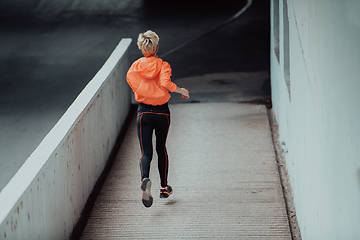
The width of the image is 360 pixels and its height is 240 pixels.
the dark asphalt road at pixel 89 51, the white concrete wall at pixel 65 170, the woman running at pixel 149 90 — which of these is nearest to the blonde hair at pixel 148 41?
the woman running at pixel 149 90

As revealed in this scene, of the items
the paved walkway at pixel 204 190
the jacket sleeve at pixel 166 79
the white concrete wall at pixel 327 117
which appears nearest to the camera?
the white concrete wall at pixel 327 117

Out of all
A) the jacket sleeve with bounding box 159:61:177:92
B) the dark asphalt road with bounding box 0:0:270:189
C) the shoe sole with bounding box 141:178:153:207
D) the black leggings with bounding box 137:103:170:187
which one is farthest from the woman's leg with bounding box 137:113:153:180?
the dark asphalt road with bounding box 0:0:270:189

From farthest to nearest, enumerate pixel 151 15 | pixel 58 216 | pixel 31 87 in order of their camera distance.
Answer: pixel 151 15, pixel 31 87, pixel 58 216

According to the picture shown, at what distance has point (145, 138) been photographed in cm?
474

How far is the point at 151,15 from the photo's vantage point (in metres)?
17.6

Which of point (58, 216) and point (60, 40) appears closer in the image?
point (58, 216)

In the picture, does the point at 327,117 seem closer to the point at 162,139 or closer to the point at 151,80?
the point at 151,80

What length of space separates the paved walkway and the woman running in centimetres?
45

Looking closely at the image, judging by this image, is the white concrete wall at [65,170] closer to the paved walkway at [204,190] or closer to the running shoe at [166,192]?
the paved walkway at [204,190]

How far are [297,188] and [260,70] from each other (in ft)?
21.7

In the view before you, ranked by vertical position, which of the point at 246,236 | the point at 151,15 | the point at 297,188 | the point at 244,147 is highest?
the point at 297,188

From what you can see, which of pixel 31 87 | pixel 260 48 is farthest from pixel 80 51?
pixel 260 48

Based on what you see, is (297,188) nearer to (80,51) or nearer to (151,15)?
(80,51)

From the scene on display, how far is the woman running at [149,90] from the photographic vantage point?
449cm
